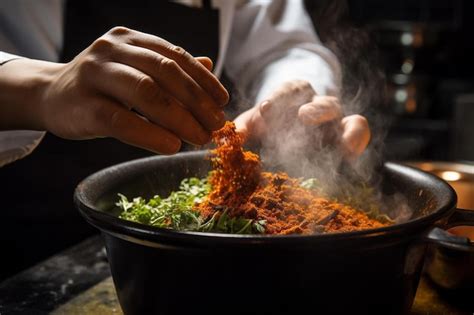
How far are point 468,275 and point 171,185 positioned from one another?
82 cm

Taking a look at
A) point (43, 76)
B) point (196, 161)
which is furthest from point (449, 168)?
point (43, 76)

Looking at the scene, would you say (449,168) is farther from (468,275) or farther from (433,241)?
(433,241)

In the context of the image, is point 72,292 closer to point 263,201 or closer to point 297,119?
point 263,201

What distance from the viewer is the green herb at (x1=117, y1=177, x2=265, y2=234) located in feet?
3.72

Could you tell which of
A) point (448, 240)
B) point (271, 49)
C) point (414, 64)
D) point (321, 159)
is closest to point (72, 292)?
point (321, 159)

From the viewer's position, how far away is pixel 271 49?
238cm

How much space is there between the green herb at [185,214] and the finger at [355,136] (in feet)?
1.35

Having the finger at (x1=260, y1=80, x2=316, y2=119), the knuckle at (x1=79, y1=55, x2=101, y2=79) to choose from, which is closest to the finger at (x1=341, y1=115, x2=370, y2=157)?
the finger at (x1=260, y1=80, x2=316, y2=119)

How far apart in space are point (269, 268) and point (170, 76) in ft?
1.26

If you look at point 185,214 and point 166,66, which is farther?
point 185,214

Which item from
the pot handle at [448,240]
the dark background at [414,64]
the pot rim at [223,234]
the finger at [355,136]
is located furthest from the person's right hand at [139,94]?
the dark background at [414,64]

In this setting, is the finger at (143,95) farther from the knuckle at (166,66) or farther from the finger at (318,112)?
the finger at (318,112)

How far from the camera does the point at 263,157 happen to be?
5.39 feet

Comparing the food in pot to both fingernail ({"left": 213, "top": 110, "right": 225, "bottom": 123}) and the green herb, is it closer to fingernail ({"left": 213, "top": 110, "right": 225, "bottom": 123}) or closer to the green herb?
the green herb
